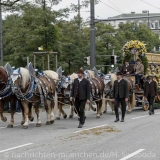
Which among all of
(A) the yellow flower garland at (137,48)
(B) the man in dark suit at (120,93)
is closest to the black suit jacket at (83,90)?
(B) the man in dark suit at (120,93)

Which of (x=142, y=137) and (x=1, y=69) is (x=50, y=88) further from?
(x=142, y=137)

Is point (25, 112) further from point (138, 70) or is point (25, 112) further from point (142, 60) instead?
point (142, 60)

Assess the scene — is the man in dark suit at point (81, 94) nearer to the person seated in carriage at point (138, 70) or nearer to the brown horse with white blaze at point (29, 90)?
the brown horse with white blaze at point (29, 90)

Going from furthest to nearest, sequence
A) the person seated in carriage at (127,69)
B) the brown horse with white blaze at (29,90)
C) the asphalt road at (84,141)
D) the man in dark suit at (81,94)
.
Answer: the person seated in carriage at (127,69)
the man in dark suit at (81,94)
the brown horse with white blaze at (29,90)
the asphalt road at (84,141)

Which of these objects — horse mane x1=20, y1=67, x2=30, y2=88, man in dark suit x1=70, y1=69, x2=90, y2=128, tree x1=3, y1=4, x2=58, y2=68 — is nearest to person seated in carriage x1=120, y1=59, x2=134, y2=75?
tree x1=3, y1=4, x2=58, y2=68

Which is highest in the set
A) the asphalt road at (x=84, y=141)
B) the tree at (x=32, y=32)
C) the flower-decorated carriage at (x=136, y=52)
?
the tree at (x=32, y=32)

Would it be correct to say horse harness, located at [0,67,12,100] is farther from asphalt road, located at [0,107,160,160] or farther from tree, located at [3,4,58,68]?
tree, located at [3,4,58,68]

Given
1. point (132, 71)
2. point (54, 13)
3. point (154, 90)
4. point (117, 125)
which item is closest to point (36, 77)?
point (117, 125)

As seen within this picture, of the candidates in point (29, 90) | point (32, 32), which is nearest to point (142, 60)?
point (32, 32)

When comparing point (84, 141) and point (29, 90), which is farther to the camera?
point (29, 90)

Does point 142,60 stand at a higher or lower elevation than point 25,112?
higher

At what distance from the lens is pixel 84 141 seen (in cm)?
1071

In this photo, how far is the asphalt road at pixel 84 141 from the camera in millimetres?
8914

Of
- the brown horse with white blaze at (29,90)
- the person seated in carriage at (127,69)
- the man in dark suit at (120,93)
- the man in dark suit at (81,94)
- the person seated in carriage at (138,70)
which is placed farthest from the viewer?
the person seated in carriage at (127,69)
